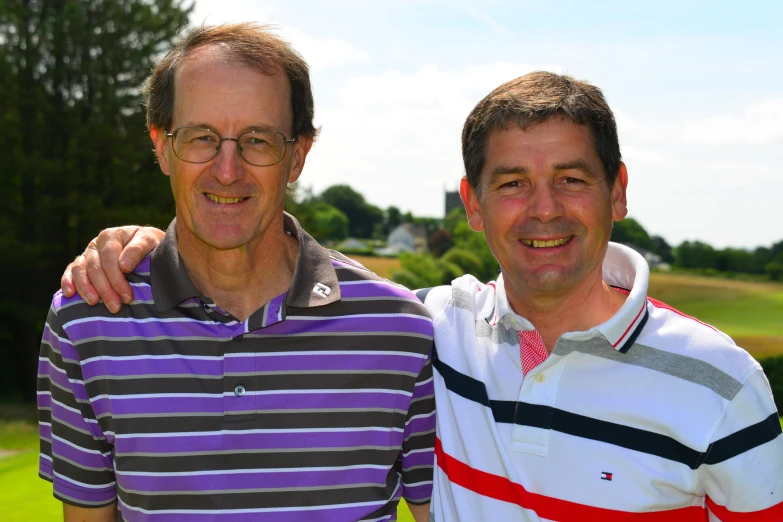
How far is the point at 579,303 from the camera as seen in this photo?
3070 mm

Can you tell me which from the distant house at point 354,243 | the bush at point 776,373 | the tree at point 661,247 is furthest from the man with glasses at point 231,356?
the distant house at point 354,243

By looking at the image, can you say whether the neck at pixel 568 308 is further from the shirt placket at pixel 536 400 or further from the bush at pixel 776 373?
the bush at pixel 776 373

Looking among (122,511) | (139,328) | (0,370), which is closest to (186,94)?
(139,328)

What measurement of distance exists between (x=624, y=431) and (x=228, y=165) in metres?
1.79

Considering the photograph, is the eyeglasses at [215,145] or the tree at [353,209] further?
the tree at [353,209]

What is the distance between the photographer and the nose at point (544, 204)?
2.97 metres

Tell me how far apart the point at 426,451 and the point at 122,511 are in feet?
4.15

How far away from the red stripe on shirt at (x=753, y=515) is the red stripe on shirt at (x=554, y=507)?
0.08 feet

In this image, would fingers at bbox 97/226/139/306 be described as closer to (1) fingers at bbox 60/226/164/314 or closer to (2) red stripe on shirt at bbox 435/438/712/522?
(1) fingers at bbox 60/226/164/314

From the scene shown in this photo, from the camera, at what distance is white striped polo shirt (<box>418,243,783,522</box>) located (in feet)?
8.45

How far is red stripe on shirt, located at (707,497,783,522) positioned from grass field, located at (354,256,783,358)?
30.8 metres

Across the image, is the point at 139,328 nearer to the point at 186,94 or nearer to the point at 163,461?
the point at 163,461

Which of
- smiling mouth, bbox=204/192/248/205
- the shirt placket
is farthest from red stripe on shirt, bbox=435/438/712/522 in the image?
smiling mouth, bbox=204/192/248/205

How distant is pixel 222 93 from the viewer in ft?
9.66
